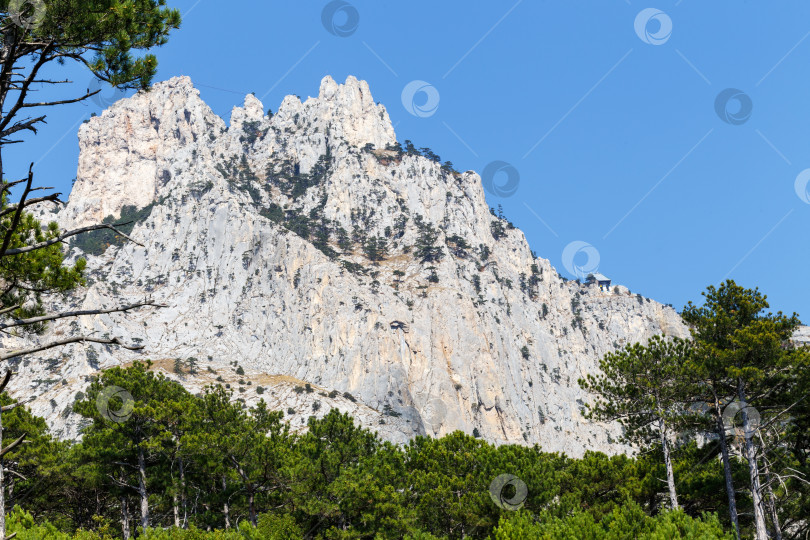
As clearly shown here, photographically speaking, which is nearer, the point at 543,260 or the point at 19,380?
the point at 19,380

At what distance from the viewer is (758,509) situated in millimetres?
22016

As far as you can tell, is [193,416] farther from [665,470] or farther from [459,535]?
[665,470]

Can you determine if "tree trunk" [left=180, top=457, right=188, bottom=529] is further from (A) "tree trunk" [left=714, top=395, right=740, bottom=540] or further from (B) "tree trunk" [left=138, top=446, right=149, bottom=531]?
(A) "tree trunk" [left=714, top=395, right=740, bottom=540]

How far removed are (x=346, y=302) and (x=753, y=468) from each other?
4762 inches

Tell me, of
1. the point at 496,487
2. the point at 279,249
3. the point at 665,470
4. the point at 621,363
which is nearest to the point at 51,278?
the point at 496,487

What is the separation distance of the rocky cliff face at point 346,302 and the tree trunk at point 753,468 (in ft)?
300

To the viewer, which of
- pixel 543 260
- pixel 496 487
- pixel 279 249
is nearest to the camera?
pixel 496 487

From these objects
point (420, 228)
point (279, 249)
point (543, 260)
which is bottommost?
point (279, 249)

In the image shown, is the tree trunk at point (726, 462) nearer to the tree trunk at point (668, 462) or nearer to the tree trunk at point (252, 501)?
the tree trunk at point (668, 462)

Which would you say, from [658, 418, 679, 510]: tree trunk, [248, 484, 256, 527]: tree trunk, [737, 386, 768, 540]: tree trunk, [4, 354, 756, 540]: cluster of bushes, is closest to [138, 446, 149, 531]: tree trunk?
[4, 354, 756, 540]: cluster of bushes

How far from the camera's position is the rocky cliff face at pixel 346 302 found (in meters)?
127

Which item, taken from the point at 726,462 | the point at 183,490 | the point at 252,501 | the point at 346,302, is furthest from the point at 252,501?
the point at 346,302

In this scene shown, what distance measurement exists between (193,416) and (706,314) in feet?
89.7

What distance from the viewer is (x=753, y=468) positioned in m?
23.3
